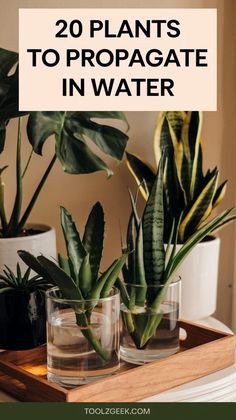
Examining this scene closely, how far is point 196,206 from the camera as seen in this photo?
1.17m

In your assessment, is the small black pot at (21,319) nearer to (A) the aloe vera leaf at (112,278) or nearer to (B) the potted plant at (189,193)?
(A) the aloe vera leaf at (112,278)

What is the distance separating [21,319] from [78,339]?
0.37ft

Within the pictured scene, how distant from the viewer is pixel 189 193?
1.19 metres

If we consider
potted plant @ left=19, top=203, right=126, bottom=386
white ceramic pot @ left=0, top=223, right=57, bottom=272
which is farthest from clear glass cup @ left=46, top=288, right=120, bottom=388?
white ceramic pot @ left=0, top=223, right=57, bottom=272

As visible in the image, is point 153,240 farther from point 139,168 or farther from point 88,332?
point 139,168

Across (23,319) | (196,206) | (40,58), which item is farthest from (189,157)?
(23,319)

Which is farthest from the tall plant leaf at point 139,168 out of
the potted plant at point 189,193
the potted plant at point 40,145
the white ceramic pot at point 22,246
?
the white ceramic pot at point 22,246

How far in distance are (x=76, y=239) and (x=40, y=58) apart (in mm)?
274

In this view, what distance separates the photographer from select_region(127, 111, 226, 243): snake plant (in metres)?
1.20

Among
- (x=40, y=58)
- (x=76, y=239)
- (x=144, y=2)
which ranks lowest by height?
(x=76, y=239)

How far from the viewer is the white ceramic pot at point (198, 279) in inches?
45.6

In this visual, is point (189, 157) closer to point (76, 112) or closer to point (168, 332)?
point (76, 112)

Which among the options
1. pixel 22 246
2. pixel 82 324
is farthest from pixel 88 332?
pixel 22 246

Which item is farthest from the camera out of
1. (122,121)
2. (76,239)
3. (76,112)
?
(122,121)
